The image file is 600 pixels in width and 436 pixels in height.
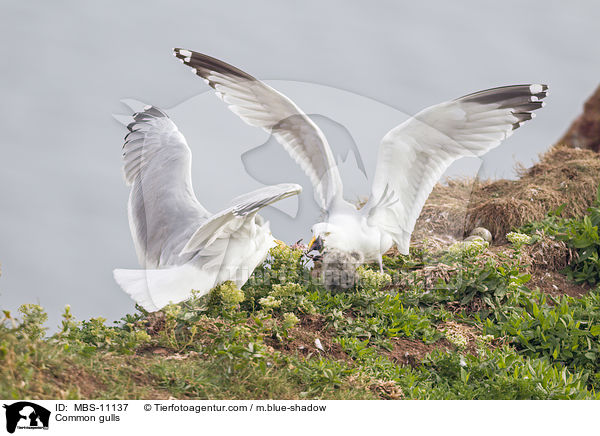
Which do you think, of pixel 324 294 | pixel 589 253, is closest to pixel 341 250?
pixel 324 294

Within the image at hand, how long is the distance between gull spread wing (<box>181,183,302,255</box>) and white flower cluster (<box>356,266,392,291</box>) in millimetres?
1113

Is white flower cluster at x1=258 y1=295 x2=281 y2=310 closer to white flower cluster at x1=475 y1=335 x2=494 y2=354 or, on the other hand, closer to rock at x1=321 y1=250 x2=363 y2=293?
rock at x1=321 y1=250 x2=363 y2=293

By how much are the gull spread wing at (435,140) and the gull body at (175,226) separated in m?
0.91

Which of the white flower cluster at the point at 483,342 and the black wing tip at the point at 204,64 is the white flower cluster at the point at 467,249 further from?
the black wing tip at the point at 204,64

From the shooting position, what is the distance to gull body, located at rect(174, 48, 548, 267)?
392 cm

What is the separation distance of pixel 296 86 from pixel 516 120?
5.29 feet

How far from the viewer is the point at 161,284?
11.3ft

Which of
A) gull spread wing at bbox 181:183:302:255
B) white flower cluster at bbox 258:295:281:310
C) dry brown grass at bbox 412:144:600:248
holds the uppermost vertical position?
dry brown grass at bbox 412:144:600:248

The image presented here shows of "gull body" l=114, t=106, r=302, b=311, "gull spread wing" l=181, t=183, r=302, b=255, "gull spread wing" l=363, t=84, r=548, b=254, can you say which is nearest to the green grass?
"gull body" l=114, t=106, r=302, b=311

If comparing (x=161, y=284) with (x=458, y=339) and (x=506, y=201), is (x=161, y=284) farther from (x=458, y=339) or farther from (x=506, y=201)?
(x=506, y=201)

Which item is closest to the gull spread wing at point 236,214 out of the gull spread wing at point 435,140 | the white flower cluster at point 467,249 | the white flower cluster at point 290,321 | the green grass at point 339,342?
the green grass at point 339,342

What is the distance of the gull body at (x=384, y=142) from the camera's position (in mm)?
3924

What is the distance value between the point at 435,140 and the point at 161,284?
83.8 inches
